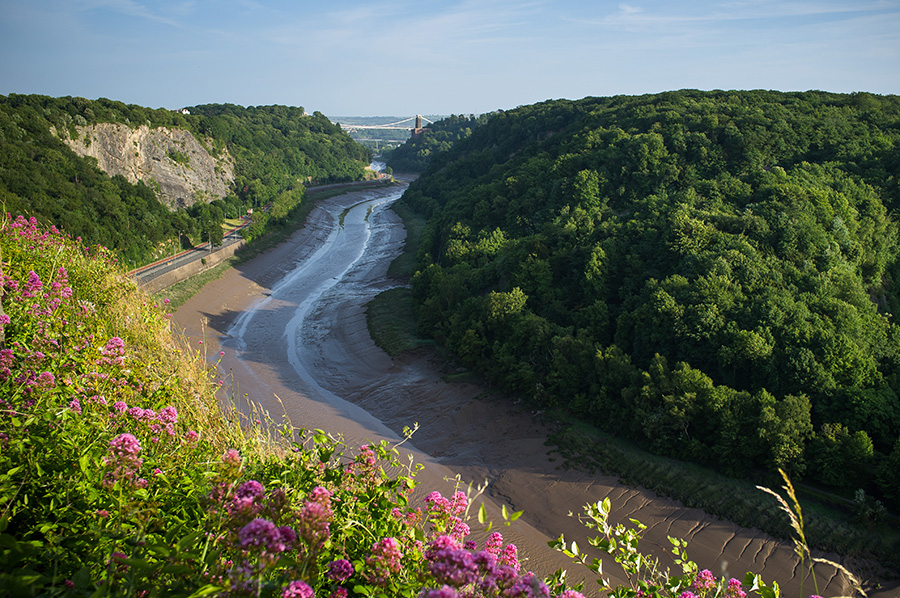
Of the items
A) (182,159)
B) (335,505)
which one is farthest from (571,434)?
(182,159)

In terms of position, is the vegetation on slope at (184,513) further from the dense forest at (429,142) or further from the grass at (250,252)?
the dense forest at (429,142)

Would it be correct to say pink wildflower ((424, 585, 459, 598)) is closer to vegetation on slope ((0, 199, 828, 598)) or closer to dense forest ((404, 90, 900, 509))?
vegetation on slope ((0, 199, 828, 598))

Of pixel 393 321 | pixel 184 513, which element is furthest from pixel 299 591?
pixel 393 321

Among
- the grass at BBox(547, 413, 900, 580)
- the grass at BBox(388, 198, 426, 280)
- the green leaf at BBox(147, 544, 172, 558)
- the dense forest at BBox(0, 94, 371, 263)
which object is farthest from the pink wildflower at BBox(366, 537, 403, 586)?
the grass at BBox(388, 198, 426, 280)

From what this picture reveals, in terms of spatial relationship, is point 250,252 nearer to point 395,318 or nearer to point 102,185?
point 102,185

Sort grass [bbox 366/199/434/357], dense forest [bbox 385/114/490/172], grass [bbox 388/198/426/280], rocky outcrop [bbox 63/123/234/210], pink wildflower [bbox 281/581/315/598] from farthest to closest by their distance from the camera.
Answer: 1. dense forest [bbox 385/114/490/172]
2. rocky outcrop [bbox 63/123/234/210]
3. grass [bbox 388/198/426/280]
4. grass [bbox 366/199/434/357]
5. pink wildflower [bbox 281/581/315/598]
